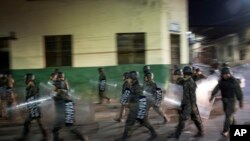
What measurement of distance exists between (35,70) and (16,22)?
2.01 metres

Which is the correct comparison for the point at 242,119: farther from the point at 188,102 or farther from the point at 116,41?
the point at 116,41

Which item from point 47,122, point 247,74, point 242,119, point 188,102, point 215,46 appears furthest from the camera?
point 215,46

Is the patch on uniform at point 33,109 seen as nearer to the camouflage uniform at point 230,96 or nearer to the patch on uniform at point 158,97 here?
the patch on uniform at point 158,97

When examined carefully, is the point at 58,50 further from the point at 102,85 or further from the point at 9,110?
the point at 9,110

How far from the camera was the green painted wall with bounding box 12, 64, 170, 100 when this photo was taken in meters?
17.6

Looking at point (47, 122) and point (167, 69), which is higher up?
point (167, 69)

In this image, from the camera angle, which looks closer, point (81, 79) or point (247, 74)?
point (81, 79)

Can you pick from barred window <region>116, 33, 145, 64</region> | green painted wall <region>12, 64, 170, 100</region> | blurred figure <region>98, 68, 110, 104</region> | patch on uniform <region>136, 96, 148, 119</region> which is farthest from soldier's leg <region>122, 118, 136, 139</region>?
barred window <region>116, 33, 145, 64</region>

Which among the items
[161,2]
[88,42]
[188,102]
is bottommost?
[188,102]

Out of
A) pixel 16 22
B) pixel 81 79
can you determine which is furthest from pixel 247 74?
pixel 16 22

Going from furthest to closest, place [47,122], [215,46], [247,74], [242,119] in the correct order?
1. [215,46]
2. [247,74]
3. [242,119]
4. [47,122]

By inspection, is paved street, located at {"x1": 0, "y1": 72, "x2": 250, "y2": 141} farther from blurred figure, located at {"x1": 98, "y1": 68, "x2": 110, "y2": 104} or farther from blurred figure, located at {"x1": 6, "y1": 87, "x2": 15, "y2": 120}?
blurred figure, located at {"x1": 98, "y1": 68, "x2": 110, "y2": 104}

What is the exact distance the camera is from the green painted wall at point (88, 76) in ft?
57.6

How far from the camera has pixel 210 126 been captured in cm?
1241
